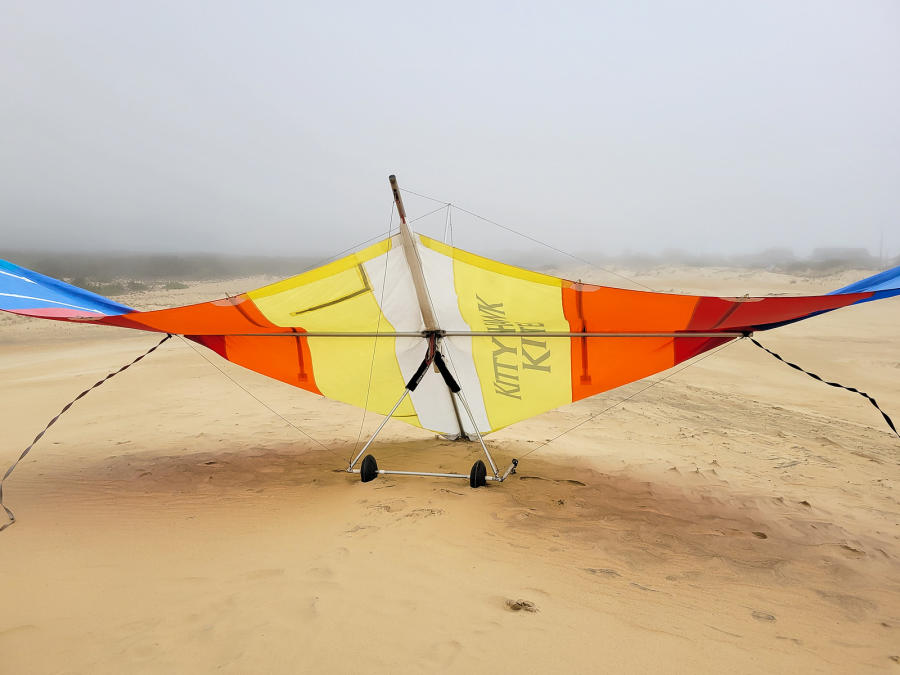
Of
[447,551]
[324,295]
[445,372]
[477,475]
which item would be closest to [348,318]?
[324,295]

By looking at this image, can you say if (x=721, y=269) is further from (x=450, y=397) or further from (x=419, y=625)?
(x=419, y=625)

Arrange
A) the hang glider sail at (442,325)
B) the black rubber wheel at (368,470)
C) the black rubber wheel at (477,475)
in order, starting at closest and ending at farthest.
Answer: the hang glider sail at (442,325), the black rubber wheel at (477,475), the black rubber wheel at (368,470)

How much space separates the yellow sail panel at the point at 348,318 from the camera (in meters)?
4.48

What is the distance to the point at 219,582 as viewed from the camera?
2.85 m

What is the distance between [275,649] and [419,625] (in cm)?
67

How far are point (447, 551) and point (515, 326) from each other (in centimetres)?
194

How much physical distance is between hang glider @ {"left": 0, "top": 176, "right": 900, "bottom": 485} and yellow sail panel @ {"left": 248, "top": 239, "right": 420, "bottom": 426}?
11mm

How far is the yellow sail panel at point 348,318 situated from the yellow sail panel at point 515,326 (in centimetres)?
62

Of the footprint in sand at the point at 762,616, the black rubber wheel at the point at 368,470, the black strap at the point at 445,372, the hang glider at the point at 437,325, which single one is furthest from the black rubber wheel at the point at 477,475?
the footprint in sand at the point at 762,616

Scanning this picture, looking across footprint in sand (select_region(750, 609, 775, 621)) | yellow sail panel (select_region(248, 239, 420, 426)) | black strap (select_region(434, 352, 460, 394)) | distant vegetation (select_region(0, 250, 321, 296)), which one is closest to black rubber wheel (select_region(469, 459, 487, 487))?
black strap (select_region(434, 352, 460, 394))

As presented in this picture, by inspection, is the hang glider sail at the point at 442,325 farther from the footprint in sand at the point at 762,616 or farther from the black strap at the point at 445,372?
the footprint in sand at the point at 762,616

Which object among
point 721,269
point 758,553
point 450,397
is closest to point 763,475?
point 758,553

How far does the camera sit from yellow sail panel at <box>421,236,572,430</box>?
415cm

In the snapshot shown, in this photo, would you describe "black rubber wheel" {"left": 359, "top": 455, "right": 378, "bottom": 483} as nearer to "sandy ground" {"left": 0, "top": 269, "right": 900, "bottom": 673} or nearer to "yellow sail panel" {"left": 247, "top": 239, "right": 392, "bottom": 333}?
"sandy ground" {"left": 0, "top": 269, "right": 900, "bottom": 673}
